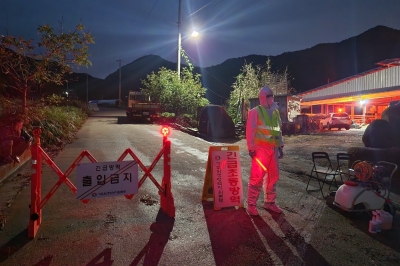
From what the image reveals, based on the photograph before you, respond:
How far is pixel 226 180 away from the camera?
5.79 metres

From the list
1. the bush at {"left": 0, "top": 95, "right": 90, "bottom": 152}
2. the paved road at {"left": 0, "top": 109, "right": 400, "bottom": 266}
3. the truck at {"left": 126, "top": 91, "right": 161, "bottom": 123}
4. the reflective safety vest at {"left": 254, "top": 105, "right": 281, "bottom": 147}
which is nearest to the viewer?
the paved road at {"left": 0, "top": 109, "right": 400, "bottom": 266}

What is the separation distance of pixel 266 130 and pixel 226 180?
1.11m

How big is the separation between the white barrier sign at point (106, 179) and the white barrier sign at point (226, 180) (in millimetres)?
1434

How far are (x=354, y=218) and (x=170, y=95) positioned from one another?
24900 millimetres

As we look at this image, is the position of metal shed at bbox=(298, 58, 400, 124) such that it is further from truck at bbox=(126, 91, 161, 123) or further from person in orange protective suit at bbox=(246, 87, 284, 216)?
person in orange protective suit at bbox=(246, 87, 284, 216)

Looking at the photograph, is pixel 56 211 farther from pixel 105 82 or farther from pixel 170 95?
pixel 105 82

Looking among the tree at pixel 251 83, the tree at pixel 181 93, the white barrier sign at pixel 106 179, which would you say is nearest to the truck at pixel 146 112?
the tree at pixel 181 93

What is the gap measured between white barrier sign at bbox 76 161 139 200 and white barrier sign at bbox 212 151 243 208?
1434 millimetres

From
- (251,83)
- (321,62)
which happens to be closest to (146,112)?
(251,83)

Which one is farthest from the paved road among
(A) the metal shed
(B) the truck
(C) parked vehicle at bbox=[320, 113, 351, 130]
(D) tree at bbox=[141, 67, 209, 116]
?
(A) the metal shed

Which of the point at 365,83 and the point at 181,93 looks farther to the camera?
the point at 365,83

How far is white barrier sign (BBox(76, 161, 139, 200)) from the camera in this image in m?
4.69

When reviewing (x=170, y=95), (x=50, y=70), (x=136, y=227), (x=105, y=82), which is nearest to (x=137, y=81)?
(x=105, y=82)

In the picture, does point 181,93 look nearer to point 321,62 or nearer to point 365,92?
point 365,92
